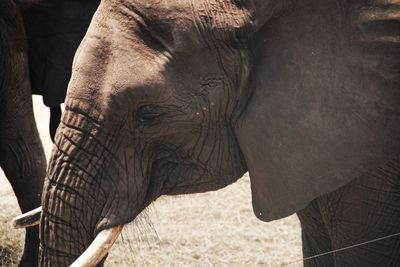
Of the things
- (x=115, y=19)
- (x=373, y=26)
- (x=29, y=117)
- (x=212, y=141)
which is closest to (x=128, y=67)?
(x=115, y=19)

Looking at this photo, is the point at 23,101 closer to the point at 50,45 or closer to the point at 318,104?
the point at 50,45

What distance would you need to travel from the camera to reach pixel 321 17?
2926 mm

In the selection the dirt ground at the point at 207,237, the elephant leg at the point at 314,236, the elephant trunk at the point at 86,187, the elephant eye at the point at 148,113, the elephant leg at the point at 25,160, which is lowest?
the dirt ground at the point at 207,237

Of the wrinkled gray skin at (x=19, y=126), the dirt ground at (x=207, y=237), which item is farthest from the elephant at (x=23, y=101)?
the dirt ground at (x=207, y=237)

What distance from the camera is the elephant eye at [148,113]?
300cm

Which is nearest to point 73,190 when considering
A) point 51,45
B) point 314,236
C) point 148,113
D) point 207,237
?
point 148,113

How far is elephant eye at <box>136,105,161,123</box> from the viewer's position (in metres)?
3.00

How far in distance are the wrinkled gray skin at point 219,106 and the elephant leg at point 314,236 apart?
525 millimetres

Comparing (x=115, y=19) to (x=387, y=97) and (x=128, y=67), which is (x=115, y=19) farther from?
(x=387, y=97)

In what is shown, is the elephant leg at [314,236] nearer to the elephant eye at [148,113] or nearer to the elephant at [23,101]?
the elephant eye at [148,113]

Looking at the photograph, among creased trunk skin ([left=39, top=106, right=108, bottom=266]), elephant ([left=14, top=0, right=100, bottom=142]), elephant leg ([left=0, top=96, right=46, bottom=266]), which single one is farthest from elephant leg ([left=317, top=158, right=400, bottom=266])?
elephant ([left=14, top=0, right=100, bottom=142])

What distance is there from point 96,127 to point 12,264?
2468mm

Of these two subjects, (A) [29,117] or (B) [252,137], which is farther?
(A) [29,117]

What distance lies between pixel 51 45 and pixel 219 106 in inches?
103
